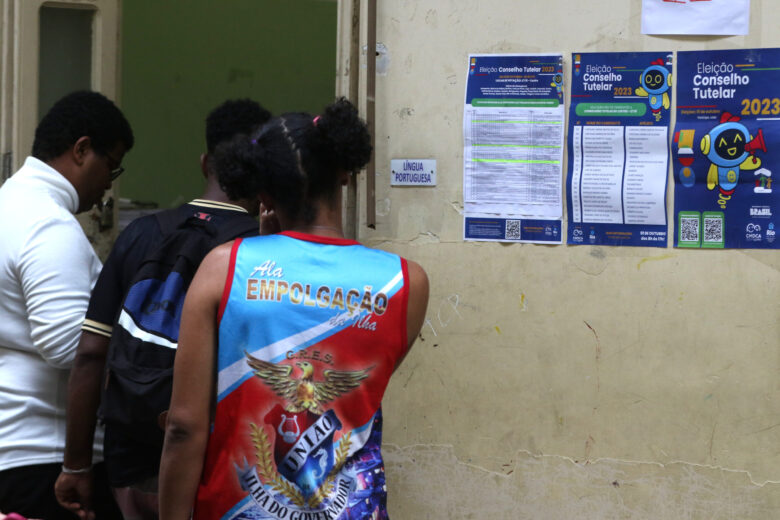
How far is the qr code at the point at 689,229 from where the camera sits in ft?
10.3

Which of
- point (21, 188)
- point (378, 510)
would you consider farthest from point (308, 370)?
point (21, 188)

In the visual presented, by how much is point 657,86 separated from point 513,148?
0.54 m

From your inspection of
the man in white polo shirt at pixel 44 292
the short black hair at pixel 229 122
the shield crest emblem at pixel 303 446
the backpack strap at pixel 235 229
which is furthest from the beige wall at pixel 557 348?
the shield crest emblem at pixel 303 446

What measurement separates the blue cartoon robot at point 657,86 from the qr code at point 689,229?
1.20 feet

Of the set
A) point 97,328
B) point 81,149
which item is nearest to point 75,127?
point 81,149

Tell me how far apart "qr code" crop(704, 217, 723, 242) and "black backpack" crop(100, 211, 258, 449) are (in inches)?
67.5

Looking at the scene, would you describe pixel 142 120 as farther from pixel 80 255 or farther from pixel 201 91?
pixel 80 255

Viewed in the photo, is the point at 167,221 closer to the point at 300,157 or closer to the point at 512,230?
the point at 300,157

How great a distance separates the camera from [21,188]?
8.91 ft

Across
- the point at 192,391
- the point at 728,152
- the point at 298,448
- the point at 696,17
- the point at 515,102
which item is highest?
the point at 696,17

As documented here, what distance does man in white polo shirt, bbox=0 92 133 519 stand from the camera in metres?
2.57

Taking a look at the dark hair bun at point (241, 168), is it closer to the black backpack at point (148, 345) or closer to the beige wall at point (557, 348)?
the black backpack at point (148, 345)

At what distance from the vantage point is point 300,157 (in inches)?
78.7

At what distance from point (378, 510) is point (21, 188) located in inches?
58.5
